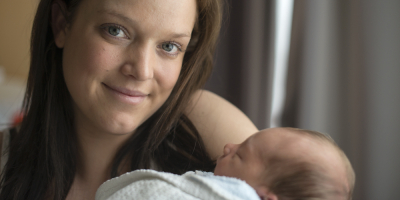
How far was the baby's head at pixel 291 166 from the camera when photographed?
75 cm

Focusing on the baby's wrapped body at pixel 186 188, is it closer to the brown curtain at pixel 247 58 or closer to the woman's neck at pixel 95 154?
the woman's neck at pixel 95 154

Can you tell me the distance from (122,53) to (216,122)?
528 mm

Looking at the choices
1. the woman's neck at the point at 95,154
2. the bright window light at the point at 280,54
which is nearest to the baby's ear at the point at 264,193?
the woman's neck at the point at 95,154

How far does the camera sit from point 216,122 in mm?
1371

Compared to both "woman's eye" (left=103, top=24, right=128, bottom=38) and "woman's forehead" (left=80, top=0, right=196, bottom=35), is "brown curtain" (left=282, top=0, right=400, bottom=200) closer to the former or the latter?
"woman's forehead" (left=80, top=0, right=196, bottom=35)

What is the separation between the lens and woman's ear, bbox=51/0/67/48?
3.91ft

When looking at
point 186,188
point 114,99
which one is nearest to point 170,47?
point 114,99

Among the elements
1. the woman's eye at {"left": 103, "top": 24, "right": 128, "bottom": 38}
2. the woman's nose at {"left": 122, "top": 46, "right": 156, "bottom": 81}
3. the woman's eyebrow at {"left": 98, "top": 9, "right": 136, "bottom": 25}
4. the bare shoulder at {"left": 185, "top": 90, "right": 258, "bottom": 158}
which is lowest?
the bare shoulder at {"left": 185, "top": 90, "right": 258, "bottom": 158}

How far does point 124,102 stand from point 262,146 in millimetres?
483

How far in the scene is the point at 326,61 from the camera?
4.93 feet

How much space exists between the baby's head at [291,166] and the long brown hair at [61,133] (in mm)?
447

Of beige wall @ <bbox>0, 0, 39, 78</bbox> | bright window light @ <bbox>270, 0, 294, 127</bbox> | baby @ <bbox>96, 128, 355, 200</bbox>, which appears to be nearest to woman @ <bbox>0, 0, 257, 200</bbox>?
baby @ <bbox>96, 128, 355, 200</bbox>

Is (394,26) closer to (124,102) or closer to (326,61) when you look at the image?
(326,61)

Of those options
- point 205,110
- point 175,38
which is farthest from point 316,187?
point 205,110
